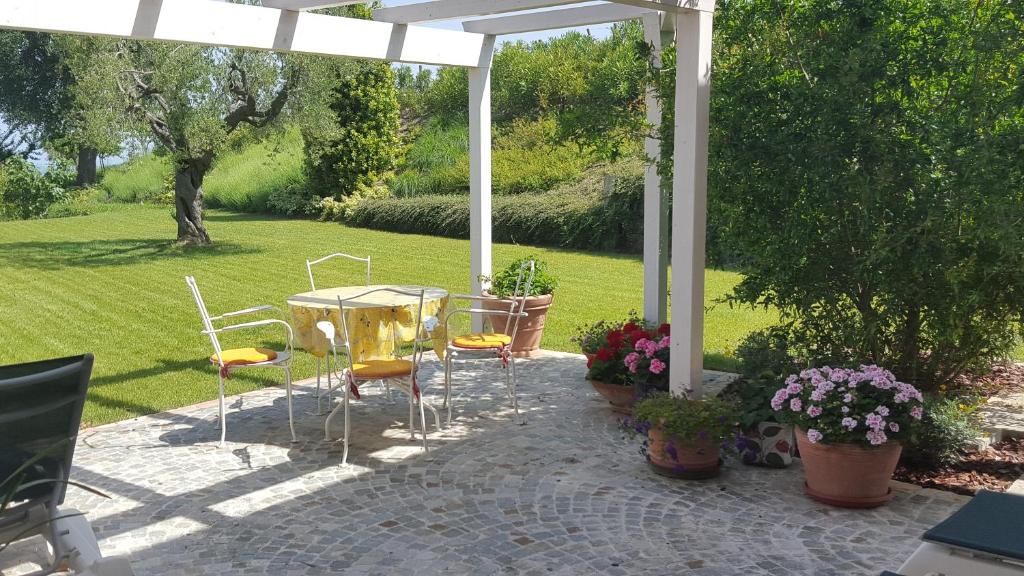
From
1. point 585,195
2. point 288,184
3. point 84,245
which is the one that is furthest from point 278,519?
point 288,184

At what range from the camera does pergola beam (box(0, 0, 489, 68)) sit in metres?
4.98

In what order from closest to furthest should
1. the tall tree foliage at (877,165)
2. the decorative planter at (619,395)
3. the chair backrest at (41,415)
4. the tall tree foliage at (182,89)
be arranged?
the chair backrest at (41,415)
the tall tree foliage at (877,165)
the decorative planter at (619,395)
the tall tree foliage at (182,89)

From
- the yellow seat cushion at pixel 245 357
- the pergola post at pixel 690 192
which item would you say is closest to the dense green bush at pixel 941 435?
the pergola post at pixel 690 192

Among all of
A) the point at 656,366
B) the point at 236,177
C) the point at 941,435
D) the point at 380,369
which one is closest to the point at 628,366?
the point at 656,366

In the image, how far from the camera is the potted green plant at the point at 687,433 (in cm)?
476

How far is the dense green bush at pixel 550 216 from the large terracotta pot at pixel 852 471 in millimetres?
9076

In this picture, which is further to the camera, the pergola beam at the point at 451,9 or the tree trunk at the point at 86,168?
the tree trunk at the point at 86,168

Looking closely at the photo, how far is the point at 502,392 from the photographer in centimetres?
668

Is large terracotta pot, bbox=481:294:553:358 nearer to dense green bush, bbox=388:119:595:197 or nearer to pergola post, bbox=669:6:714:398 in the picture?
pergola post, bbox=669:6:714:398

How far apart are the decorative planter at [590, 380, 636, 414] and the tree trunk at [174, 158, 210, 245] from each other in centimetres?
989

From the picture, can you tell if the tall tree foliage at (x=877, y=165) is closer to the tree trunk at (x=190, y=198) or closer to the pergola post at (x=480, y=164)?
the pergola post at (x=480, y=164)

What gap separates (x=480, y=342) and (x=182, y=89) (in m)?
8.31

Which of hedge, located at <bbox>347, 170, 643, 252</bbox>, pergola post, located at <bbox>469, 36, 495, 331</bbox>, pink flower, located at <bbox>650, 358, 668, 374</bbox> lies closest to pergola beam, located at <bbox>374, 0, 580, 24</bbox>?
pergola post, located at <bbox>469, 36, 495, 331</bbox>


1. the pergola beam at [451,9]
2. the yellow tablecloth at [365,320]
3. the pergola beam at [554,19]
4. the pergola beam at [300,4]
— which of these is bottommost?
the yellow tablecloth at [365,320]
